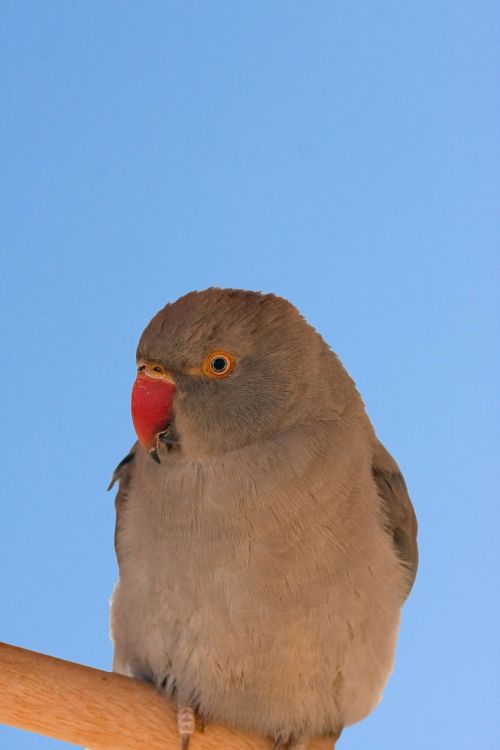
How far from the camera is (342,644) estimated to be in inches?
109

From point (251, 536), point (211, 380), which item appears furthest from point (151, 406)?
point (251, 536)

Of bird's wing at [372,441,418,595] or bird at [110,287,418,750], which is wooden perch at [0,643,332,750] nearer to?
bird at [110,287,418,750]

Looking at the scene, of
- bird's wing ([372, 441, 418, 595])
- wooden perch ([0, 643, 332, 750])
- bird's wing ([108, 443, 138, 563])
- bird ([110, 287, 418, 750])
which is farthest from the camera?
bird's wing ([108, 443, 138, 563])

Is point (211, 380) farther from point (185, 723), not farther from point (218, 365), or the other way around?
point (185, 723)

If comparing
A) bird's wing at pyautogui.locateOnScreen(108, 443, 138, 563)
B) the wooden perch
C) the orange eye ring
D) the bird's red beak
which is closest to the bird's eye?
the orange eye ring

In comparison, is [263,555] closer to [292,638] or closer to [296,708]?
[292,638]

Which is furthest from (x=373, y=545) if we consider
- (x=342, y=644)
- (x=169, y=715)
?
(x=169, y=715)

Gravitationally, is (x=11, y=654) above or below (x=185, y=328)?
below

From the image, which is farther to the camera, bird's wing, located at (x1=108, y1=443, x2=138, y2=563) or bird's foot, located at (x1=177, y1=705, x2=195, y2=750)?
bird's wing, located at (x1=108, y1=443, x2=138, y2=563)

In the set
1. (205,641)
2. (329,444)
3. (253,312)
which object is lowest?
(205,641)

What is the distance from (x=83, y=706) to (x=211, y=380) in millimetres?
1018

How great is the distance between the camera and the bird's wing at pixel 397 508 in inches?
120

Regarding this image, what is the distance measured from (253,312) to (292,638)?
1.01m

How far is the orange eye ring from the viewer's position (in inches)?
109
